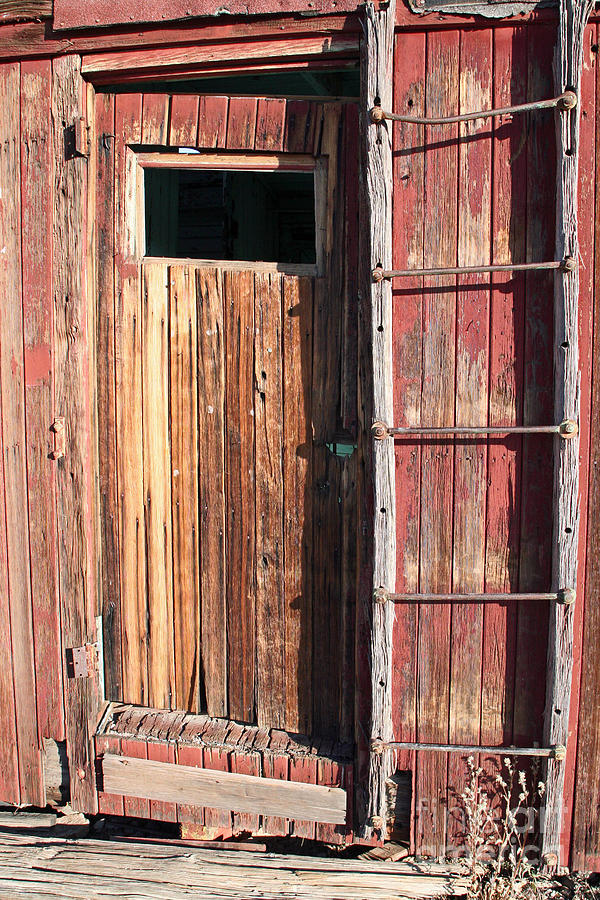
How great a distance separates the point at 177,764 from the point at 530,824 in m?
1.59

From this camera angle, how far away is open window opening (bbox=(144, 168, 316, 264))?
4.38 metres

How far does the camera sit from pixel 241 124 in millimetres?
3006

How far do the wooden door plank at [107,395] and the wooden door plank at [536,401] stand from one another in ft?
6.14

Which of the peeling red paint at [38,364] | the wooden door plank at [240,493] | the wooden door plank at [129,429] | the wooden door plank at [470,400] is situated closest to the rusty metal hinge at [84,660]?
the wooden door plank at [129,429]

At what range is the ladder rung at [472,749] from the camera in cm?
279

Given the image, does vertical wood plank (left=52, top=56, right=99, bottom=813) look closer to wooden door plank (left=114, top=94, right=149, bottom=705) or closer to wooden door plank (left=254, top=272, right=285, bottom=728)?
wooden door plank (left=114, top=94, right=149, bottom=705)

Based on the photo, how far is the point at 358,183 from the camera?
295cm

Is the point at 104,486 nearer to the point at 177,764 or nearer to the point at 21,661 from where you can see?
the point at 21,661

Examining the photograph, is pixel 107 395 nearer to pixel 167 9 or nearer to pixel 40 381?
pixel 40 381

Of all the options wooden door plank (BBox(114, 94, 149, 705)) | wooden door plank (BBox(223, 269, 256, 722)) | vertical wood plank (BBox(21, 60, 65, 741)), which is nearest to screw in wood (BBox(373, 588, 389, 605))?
wooden door plank (BBox(223, 269, 256, 722))

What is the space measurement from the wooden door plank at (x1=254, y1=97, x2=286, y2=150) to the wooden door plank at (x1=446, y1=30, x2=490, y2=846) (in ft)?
2.53

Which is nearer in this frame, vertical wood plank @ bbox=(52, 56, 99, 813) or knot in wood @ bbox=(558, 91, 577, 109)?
knot in wood @ bbox=(558, 91, 577, 109)

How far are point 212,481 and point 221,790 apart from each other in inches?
56.3

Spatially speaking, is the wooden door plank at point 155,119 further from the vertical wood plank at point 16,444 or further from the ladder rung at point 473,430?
the ladder rung at point 473,430
